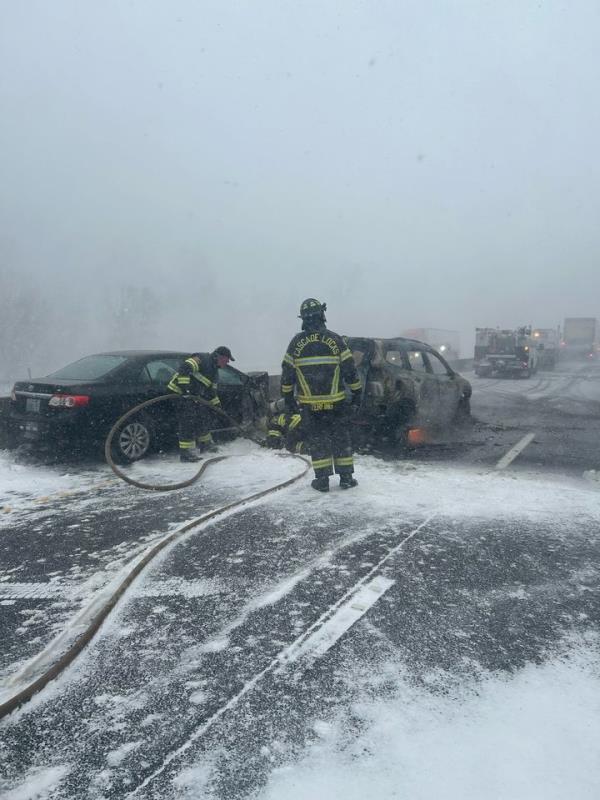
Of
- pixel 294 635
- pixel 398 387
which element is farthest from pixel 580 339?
pixel 294 635

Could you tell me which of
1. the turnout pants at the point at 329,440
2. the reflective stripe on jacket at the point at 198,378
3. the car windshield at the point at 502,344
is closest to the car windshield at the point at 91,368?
the reflective stripe on jacket at the point at 198,378

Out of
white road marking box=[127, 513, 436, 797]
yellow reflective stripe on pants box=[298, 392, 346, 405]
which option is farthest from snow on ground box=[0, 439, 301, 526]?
white road marking box=[127, 513, 436, 797]

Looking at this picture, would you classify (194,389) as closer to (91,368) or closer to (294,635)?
(91,368)

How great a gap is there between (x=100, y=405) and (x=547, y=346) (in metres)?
28.6

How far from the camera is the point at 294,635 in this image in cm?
277

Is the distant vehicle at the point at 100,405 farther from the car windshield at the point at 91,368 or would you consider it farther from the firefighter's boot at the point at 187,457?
the firefighter's boot at the point at 187,457

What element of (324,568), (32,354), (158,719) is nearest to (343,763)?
(158,719)

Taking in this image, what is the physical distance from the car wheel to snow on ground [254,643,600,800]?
4.70 meters

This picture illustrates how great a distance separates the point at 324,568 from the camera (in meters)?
3.57

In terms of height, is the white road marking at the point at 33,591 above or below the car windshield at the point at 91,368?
below

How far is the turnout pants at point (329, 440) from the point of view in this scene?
5461mm

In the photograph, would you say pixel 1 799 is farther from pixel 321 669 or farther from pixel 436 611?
pixel 436 611

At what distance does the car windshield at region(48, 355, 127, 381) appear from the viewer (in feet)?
21.6

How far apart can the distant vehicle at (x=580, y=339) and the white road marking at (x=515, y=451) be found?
31737 millimetres
